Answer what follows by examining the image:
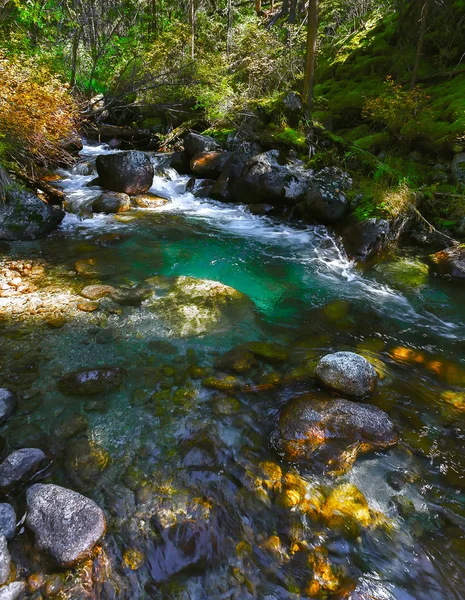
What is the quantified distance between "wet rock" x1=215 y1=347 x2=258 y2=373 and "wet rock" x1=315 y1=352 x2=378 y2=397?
870 millimetres

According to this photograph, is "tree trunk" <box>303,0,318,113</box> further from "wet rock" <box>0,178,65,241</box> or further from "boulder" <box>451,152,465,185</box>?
"wet rock" <box>0,178,65,241</box>

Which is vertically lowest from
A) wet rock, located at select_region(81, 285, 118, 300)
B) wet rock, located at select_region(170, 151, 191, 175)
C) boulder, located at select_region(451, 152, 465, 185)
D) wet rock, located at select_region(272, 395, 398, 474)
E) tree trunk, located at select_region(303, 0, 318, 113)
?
wet rock, located at select_region(81, 285, 118, 300)

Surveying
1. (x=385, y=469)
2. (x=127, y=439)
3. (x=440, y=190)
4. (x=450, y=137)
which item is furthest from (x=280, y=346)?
(x=450, y=137)

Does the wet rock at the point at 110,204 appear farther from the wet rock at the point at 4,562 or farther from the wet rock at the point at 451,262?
the wet rock at the point at 4,562

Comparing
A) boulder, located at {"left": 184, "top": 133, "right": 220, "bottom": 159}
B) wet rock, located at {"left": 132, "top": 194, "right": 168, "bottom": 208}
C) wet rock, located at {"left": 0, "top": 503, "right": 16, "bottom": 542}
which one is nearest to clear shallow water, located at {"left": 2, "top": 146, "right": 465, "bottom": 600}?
wet rock, located at {"left": 0, "top": 503, "right": 16, "bottom": 542}

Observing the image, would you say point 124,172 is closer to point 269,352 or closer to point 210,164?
point 210,164

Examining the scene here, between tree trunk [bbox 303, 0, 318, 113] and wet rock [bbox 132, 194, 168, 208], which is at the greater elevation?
tree trunk [bbox 303, 0, 318, 113]

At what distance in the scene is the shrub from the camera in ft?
20.6

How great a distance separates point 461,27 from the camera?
10945 mm

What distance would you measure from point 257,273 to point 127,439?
177 inches

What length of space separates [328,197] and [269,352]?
5.40 meters

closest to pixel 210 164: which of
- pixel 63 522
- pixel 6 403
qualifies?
pixel 6 403

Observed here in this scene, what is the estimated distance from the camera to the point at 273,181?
382 inches

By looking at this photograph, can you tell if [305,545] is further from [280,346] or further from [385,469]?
[280,346]
